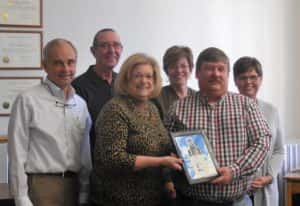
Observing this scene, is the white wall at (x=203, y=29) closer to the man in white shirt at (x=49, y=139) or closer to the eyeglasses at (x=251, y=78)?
the eyeglasses at (x=251, y=78)

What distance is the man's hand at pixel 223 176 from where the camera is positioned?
2.11m

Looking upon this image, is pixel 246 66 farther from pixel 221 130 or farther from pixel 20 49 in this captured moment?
pixel 20 49

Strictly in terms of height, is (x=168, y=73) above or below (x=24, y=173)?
above

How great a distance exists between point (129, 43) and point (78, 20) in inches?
18.3

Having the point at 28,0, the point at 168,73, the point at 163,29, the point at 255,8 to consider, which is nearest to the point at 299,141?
the point at 255,8

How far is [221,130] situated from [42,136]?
2.76 feet

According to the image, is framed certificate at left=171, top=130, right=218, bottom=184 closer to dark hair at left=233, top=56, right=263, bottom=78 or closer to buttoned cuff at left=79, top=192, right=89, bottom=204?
buttoned cuff at left=79, top=192, right=89, bottom=204

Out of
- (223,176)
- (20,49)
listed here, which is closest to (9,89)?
(20,49)

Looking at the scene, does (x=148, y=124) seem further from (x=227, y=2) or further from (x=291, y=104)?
(x=291, y=104)

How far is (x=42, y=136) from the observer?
2.19m

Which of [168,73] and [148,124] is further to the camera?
[168,73]

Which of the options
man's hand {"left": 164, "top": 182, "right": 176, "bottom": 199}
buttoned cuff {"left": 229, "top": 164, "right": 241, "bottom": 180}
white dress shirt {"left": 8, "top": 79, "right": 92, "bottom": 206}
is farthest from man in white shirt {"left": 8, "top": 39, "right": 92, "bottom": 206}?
buttoned cuff {"left": 229, "top": 164, "right": 241, "bottom": 180}

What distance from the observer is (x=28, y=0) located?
3.65 metres

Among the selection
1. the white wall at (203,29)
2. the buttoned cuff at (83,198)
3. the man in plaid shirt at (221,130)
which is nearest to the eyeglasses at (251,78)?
the man in plaid shirt at (221,130)
